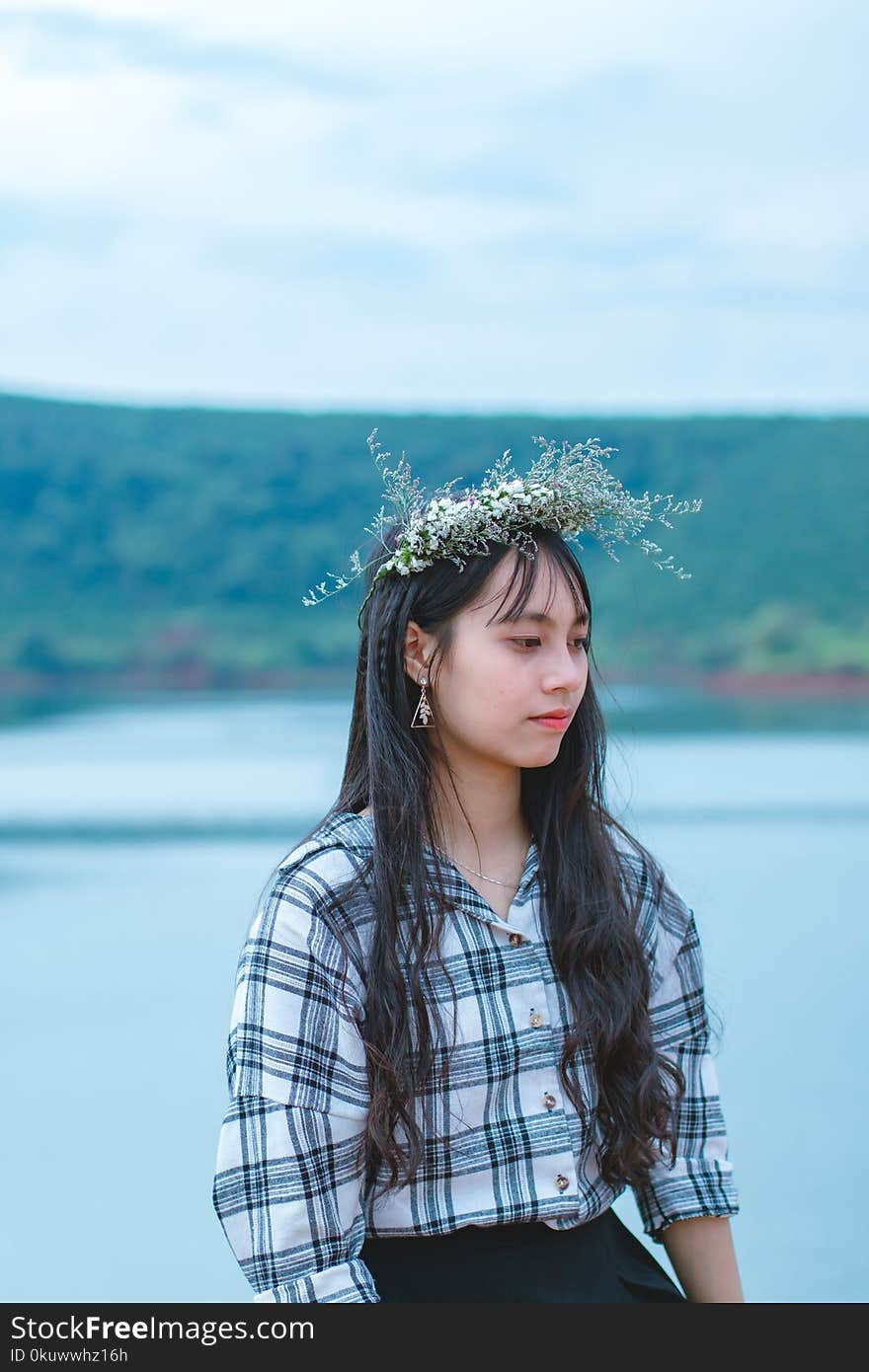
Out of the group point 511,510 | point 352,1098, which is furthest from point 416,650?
point 352,1098

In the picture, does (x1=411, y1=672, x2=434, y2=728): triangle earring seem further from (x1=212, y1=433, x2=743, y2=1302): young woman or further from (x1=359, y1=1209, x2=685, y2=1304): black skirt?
(x1=359, y1=1209, x2=685, y2=1304): black skirt

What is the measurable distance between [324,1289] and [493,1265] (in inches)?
6.9

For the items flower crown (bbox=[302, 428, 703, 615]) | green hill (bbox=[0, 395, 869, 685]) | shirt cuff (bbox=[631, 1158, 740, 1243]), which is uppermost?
green hill (bbox=[0, 395, 869, 685])

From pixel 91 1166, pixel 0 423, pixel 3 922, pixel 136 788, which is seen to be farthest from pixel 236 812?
pixel 0 423

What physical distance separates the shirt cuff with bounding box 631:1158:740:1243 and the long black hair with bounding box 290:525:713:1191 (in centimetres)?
3

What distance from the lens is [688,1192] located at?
163 centimetres

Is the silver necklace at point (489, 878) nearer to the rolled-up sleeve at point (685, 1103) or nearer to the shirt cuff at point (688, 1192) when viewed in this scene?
the rolled-up sleeve at point (685, 1103)

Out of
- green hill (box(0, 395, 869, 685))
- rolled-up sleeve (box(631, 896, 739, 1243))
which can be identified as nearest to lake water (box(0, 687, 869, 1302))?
rolled-up sleeve (box(631, 896, 739, 1243))

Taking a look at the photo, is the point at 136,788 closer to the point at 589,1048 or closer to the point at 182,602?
the point at 589,1048

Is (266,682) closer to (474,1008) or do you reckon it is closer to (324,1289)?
(474,1008)

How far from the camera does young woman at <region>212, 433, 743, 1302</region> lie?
4.72 feet

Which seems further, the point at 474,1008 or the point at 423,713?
the point at 423,713

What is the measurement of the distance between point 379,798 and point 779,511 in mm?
30353

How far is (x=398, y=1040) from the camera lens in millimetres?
1465
